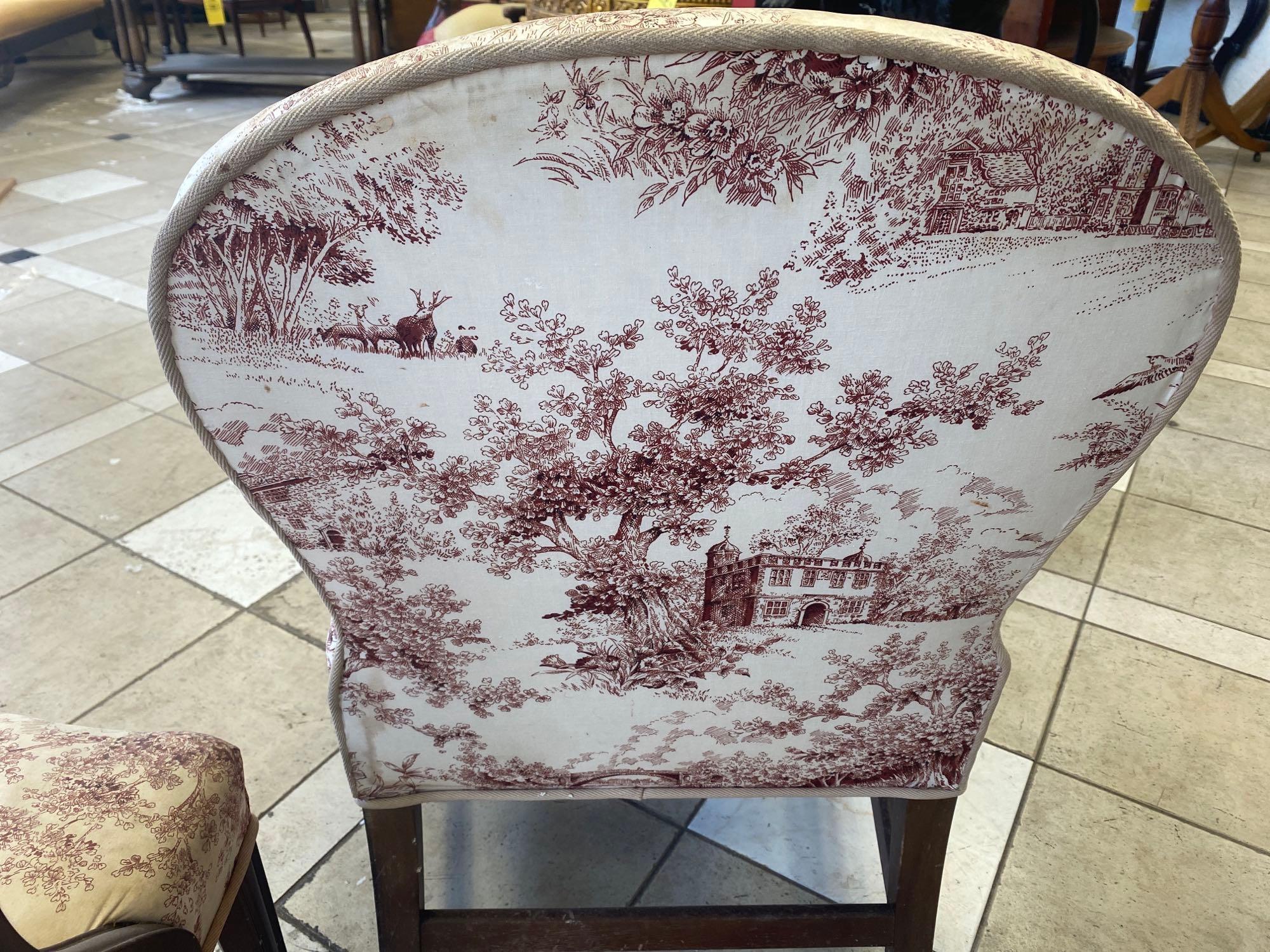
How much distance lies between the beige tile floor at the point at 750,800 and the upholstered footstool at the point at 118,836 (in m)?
0.47

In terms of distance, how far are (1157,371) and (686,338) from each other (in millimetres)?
293

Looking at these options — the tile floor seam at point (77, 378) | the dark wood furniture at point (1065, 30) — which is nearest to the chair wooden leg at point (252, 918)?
the tile floor seam at point (77, 378)

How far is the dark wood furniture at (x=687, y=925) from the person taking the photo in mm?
890

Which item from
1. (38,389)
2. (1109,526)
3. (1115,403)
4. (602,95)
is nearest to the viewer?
(602,95)

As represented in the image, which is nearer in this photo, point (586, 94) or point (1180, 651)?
point (586, 94)

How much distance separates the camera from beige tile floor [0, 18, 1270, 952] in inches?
45.4

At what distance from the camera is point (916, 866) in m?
0.88

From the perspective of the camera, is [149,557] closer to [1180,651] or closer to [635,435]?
[635,435]

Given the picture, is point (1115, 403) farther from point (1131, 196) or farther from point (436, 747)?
point (436, 747)

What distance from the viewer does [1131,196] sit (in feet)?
1.51

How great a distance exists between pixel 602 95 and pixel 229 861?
2.22ft

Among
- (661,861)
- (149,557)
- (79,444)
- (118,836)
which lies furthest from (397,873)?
(79,444)

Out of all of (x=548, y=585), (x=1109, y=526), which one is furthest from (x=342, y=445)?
(x=1109, y=526)

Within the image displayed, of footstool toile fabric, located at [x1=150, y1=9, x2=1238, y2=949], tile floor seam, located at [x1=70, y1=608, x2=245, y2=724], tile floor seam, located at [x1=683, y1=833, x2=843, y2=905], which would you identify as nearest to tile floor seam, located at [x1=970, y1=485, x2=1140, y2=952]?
tile floor seam, located at [x1=683, y1=833, x2=843, y2=905]
